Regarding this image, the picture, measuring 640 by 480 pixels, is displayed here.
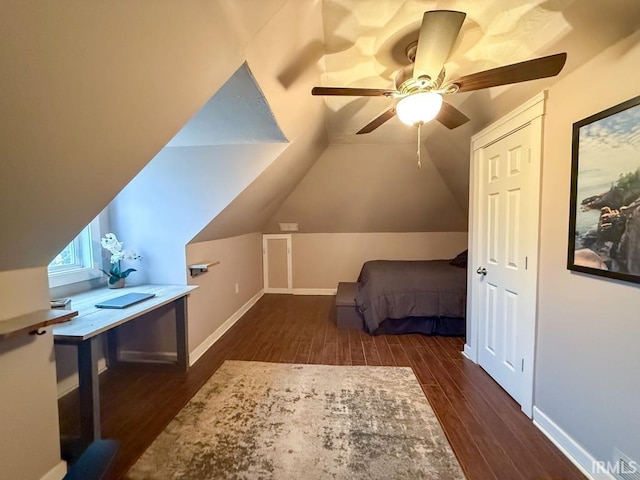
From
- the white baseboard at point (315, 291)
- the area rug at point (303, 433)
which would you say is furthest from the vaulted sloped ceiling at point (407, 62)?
the area rug at point (303, 433)

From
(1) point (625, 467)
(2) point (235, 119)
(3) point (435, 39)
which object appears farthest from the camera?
(2) point (235, 119)

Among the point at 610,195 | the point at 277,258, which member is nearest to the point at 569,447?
the point at 610,195

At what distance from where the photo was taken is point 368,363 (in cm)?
286

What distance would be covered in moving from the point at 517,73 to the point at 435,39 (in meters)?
0.41

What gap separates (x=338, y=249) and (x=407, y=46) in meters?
4.08

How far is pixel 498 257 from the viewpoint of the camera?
245cm

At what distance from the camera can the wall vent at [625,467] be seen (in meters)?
1.33

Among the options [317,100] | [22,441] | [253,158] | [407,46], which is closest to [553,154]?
[407,46]

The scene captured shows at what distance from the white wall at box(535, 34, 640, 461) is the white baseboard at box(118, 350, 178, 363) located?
9.66 ft

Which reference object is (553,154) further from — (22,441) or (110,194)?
(22,441)

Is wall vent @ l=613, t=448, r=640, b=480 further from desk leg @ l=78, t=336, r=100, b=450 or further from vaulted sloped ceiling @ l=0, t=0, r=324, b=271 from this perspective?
desk leg @ l=78, t=336, r=100, b=450

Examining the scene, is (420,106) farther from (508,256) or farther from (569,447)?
(569,447)

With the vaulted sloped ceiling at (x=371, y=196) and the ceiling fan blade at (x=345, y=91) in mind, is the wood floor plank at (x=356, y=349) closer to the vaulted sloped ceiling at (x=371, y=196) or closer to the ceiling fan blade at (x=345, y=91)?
the vaulted sloped ceiling at (x=371, y=196)

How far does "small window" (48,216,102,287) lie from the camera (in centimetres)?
238
